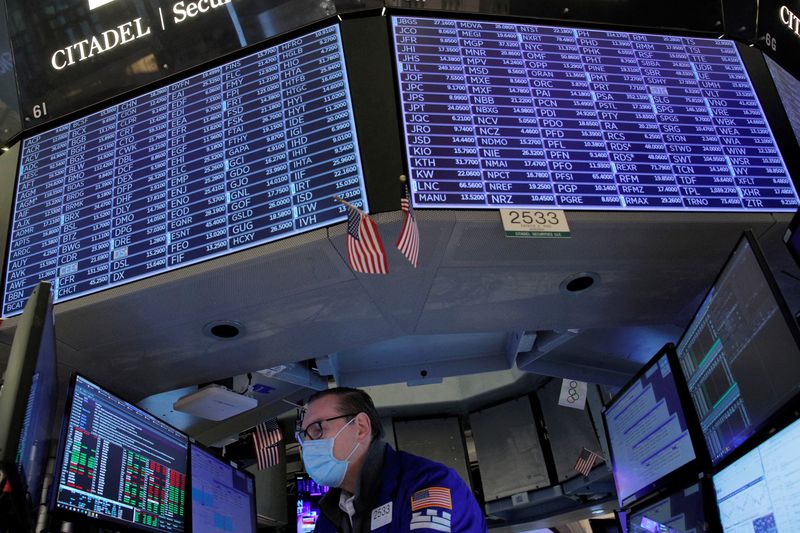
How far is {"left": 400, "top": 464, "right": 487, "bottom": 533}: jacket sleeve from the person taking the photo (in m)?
2.23

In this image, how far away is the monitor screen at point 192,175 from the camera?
316 centimetres

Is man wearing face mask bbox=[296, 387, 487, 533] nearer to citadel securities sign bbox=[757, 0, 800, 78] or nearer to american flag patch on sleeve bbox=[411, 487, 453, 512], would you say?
american flag patch on sleeve bbox=[411, 487, 453, 512]

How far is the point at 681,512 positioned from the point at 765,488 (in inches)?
29.9

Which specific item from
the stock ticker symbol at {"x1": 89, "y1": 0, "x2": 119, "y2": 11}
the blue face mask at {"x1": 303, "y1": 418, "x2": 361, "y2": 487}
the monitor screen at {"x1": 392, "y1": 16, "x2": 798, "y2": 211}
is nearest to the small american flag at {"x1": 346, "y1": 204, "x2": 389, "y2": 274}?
the monitor screen at {"x1": 392, "y1": 16, "x2": 798, "y2": 211}

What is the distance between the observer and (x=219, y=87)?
11.9ft

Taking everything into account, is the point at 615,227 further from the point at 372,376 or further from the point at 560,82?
the point at 372,376

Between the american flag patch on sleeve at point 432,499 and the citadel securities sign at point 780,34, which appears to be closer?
the american flag patch on sleeve at point 432,499

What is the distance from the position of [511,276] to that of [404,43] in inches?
52.5

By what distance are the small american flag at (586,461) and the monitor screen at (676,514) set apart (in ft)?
9.34

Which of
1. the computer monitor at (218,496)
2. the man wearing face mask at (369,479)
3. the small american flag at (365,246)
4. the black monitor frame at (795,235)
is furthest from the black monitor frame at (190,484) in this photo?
the black monitor frame at (795,235)

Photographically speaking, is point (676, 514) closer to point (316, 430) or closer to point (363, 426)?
point (363, 426)

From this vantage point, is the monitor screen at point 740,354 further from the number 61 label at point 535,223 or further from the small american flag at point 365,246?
the small american flag at point 365,246

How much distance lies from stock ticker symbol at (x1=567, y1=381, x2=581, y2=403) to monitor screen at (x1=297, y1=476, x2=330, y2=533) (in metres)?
2.74

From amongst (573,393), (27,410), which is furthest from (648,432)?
(27,410)
